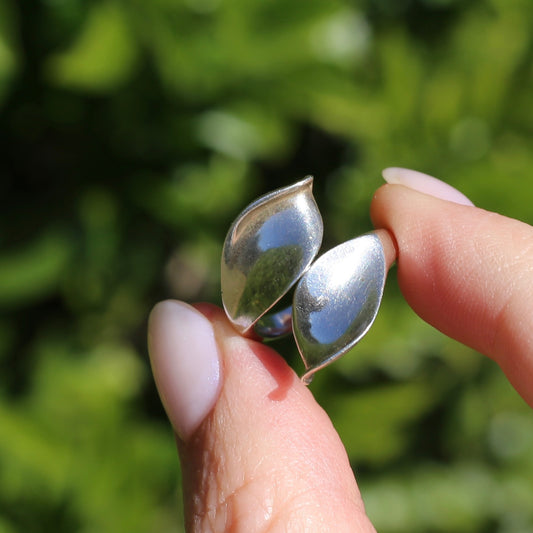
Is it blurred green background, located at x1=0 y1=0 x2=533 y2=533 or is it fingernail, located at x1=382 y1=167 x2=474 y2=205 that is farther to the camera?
blurred green background, located at x1=0 y1=0 x2=533 y2=533

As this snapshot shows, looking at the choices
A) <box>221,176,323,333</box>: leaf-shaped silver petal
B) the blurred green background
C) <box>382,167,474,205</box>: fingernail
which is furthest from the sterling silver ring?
the blurred green background

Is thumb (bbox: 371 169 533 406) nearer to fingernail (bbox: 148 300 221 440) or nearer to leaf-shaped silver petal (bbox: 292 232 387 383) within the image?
leaf-shaped silver petal (bbox: 292 232 387 383)

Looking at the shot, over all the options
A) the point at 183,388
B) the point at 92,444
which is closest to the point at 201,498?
the point at 183,388

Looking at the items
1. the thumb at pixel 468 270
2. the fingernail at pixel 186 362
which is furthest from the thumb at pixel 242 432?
the thumb at pixel 468 270

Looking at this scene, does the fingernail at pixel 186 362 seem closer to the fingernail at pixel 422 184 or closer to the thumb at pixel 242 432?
the thumb at pixel 242 432

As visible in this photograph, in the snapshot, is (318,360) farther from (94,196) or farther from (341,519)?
(94,196)

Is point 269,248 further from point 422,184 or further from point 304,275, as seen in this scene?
point 422,184

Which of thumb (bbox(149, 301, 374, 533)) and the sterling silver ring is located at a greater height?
the sterling silver ring

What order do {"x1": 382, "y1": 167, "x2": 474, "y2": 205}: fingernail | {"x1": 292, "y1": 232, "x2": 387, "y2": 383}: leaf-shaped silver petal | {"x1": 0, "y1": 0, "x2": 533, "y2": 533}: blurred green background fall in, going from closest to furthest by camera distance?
{"x1": 292, "y1": 232, "x2": 387, "y2": 383}: leaf-shaped silver petal
{"x1": 382, "y1": 167, "x2": 474, "y2": 205}: fingernail
{"x1": 0, "y1": 0, "x2": 533, "y2": 533}: blurred green background
